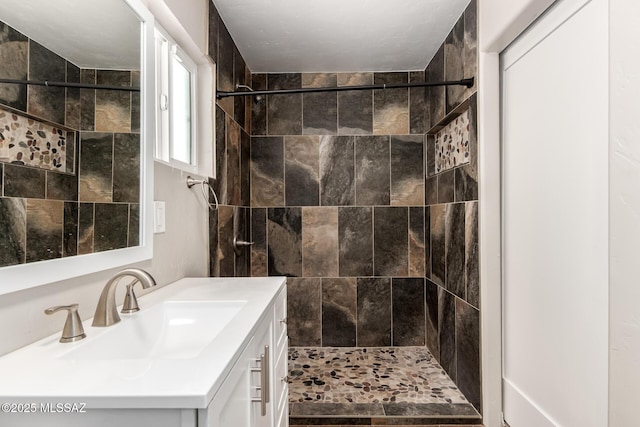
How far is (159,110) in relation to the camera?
1.48 m

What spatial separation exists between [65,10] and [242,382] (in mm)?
1133

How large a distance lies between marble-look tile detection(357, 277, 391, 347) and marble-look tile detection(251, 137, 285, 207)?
108 cm

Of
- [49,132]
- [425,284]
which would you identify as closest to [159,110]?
[49,132]

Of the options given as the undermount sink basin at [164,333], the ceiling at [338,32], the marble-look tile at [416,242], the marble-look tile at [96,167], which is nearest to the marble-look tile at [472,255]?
the marble-look tile at [416,242]

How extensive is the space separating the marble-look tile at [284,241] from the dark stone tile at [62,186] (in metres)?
1.99

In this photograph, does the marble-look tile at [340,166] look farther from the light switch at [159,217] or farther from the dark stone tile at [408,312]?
the light switch at [159,217]

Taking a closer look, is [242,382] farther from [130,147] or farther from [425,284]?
[425,284]

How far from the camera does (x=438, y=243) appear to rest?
2527 millimetres

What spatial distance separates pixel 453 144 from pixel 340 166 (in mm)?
946

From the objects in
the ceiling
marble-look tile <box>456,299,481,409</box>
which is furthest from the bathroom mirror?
marble-look tile <box>456,299,481,409</box>

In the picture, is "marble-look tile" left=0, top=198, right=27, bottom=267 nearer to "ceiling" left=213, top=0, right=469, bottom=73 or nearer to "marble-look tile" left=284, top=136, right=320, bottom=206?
"ceiling" left=213, top=0, right=469, bottom=73

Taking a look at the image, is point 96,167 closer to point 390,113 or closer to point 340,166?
point 340,166

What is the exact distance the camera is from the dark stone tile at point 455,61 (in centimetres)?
206

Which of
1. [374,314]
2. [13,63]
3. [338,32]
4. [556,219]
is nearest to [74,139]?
[13,63]
